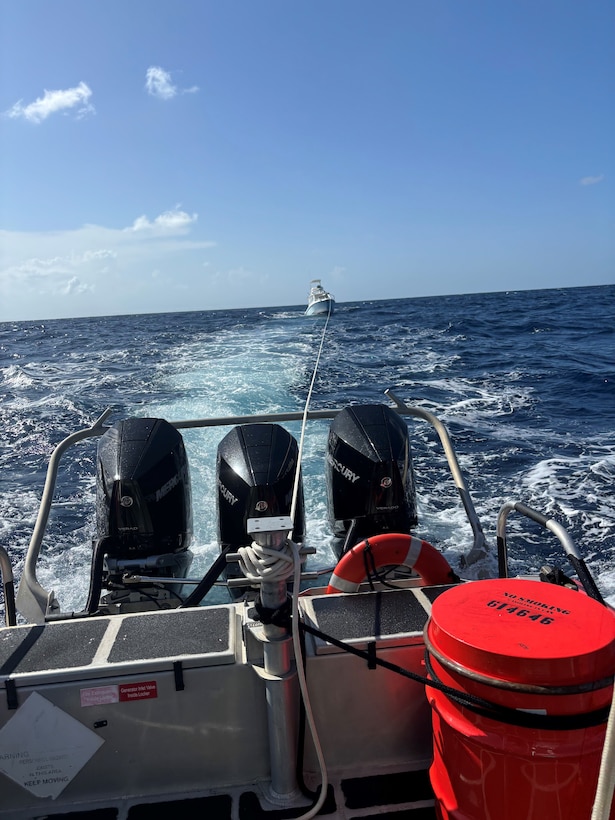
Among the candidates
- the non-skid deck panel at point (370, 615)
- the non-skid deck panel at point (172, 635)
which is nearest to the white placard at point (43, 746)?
the non-skid deck panel at point (172, 635)

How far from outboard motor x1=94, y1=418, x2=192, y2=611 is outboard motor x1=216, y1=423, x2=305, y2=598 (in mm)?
266

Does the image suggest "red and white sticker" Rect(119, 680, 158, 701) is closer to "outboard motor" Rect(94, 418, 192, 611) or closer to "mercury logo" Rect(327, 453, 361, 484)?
"outboard motor" Rect(94, 418, 192, 611)

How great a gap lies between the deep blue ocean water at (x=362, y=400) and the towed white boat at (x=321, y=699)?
1449 millimetres

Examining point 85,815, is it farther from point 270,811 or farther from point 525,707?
point 525,707

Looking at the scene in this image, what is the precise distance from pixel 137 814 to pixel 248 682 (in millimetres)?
602

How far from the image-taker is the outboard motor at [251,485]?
340cm

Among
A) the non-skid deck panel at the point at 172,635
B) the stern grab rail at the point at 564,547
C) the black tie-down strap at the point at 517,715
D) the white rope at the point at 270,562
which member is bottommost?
the non-skid deck panel at the point at 172,635

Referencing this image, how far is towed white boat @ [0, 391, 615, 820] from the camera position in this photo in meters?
1.52

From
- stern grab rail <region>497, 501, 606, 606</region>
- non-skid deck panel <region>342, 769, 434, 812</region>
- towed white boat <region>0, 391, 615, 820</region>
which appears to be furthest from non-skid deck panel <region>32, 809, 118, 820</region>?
stern grab rail <region>497, 501, 606, 606</region>

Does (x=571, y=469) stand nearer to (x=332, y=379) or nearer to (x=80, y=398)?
(x=332, y=379)

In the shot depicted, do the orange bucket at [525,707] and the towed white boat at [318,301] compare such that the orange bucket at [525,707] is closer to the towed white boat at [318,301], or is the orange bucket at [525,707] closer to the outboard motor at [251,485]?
the outboard motor at [251,485]

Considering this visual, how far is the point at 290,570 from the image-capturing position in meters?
1.73

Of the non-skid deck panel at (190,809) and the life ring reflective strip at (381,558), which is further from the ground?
the life ring reflective strip at (381,558)

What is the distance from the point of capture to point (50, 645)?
212 centimetres
